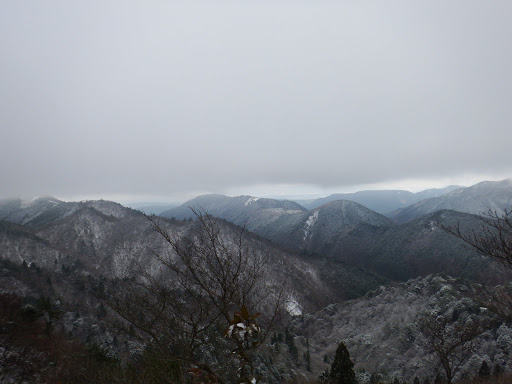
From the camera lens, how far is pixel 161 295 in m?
6.50

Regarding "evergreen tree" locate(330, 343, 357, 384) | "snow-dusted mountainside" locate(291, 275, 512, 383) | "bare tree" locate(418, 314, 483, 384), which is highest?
"bare tree" locate(418, 314, 483, 384)

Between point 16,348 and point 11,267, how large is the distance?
3690 inches

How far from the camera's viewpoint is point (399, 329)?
73.1 metres

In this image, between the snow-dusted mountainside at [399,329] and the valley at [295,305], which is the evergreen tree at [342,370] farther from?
the snow-dusted mountainside at [399,329]

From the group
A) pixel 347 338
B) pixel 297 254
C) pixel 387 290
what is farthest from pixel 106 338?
pixel 297 254

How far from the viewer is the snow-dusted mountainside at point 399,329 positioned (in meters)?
54.9

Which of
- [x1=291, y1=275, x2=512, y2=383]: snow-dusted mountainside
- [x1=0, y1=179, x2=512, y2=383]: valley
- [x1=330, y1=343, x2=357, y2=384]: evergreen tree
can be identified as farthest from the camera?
[x1=291, y1=275, x2=512, y2=383]: snow-dusted mountainside

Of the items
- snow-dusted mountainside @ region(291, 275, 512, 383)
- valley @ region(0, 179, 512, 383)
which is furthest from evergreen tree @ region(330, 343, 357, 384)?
snow-dusted mountainside @ region(291, 275, 512, 383)

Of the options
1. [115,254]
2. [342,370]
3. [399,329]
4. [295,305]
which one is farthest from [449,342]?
[115,254]

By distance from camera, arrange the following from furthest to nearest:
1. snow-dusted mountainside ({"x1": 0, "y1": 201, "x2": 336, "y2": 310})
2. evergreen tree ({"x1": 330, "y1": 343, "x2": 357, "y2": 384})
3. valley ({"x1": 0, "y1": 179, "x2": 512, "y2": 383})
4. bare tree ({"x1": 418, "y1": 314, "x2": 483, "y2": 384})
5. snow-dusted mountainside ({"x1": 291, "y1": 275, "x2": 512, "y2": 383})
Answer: snow-dusted mountainside ({"x1": 0, "y1": 201, "x2": 336, "y2": 310})
snow-dusted mountainside ({"x1": 291, "y1": 275, "x2": 512, "y2": 383})
evergreen tree ({"x1": 330, "y1": 343, "x2": 357, "y2": 384})
bare tree ({"x1": 418, "y1": 314, "x2": 483, "y2": 384})
valley ({"x1": 0, "y1": 179, "x2": 512, "y2": 383})

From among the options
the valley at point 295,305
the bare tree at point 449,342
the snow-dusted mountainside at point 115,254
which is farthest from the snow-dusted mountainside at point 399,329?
the snow-dusted mountainside at point 115,254

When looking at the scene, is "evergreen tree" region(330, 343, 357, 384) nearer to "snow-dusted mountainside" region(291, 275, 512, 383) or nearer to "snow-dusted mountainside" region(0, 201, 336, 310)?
"snow-dusted mountainside" region(291, 275, 512, 383)

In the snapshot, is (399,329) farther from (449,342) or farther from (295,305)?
(295,305)

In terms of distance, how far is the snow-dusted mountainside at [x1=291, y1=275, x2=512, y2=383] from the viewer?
54.9m
